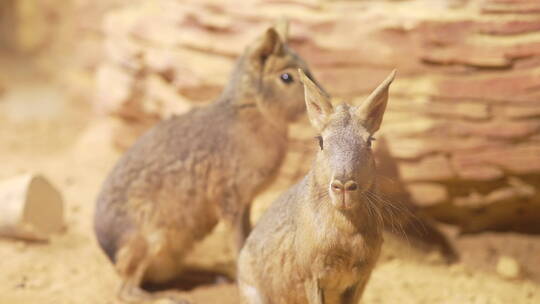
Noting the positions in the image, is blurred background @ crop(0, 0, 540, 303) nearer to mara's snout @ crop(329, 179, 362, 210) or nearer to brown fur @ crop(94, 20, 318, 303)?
brown fur @ crop(94, 20, 318, 303)

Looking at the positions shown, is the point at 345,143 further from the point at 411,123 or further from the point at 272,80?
the point at 411,123

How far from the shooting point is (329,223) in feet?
12.0

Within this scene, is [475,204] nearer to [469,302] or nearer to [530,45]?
[469,302]

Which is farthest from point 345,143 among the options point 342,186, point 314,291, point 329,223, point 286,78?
point 286,78

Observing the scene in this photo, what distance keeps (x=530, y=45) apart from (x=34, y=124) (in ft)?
23.1

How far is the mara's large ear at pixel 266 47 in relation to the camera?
196 inches

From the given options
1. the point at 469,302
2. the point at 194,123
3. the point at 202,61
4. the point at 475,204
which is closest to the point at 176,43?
the point at 202,61

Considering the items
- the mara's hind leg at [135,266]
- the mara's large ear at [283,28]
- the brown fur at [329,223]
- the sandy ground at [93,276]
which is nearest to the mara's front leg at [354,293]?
the brown fur at [329,223]

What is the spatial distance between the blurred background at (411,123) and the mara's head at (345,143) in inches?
75.3

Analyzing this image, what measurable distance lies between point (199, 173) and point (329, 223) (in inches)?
67.3

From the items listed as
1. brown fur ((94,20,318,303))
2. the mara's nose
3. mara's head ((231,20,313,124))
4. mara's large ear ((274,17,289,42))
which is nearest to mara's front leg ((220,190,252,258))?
brown fur ((94,20,318,303))

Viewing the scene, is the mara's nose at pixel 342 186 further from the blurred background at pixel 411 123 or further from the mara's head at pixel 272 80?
the blurred background at pixel 411 123

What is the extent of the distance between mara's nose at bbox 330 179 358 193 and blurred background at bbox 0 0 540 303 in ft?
6.57

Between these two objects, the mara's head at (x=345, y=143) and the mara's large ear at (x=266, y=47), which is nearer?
the mara's head at (x=345, y=143)
